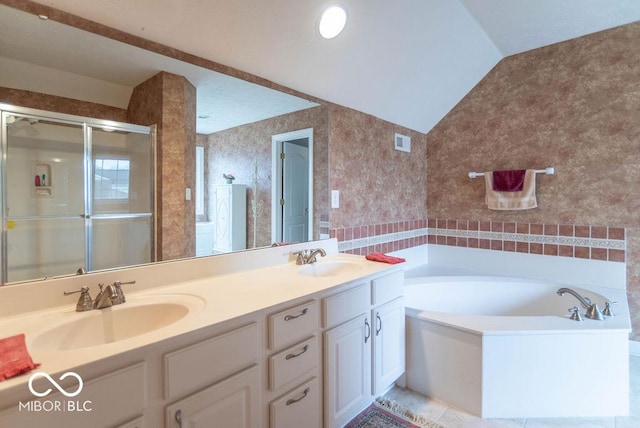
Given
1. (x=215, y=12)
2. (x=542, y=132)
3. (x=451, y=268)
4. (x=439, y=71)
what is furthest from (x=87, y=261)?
(x=542, y=132)

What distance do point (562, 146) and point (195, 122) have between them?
304cm

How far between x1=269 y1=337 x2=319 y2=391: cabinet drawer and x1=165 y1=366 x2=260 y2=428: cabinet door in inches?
3.2

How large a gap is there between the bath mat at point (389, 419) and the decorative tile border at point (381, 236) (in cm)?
109

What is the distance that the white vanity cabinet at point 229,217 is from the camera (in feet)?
5.73

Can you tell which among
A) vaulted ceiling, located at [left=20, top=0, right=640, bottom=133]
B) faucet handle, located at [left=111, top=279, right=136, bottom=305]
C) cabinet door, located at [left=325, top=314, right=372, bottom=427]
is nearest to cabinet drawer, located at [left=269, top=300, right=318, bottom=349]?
cabinet door, located at [left=325, top=314, right=372, bottom=427]

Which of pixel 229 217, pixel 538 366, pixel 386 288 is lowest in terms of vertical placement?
pixel 538 366

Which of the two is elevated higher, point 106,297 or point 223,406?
point 106,297

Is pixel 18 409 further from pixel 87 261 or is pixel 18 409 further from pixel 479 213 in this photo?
pixel 479 213

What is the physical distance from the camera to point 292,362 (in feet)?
4.33

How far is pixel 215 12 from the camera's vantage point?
150 cm

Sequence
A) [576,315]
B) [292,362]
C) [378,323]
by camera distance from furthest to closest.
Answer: [576,315]
[378,323]
[292,362]

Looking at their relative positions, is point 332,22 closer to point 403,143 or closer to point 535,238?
point 403,143

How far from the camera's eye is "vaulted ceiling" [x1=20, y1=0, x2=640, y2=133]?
1479 millimetres

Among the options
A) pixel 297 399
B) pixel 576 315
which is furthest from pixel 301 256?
pixel 576 315
